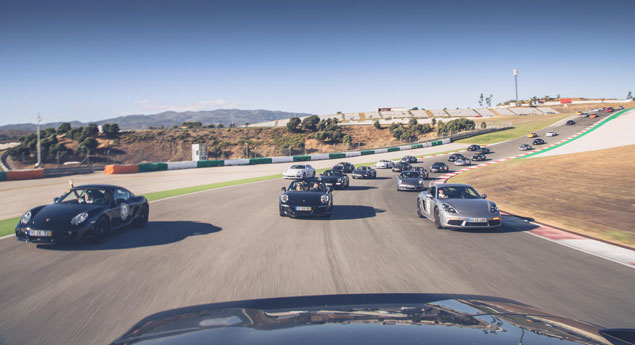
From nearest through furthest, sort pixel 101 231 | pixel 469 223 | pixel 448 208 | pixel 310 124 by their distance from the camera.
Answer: pixel 101 231 < pixel 469 223 < pixel 448 208 < pixel 310 124

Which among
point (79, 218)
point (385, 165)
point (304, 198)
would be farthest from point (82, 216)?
point (385, 165)

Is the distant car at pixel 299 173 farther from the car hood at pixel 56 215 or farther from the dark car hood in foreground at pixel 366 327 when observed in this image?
the dark car hood in foreground at pixel 366 327

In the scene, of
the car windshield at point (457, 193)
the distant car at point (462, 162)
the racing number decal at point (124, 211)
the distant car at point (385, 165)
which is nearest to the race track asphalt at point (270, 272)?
the racing number decal at point (124, 211)

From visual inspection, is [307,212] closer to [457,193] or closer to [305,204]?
[305,204]

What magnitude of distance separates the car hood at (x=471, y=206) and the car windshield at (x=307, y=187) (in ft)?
13.8

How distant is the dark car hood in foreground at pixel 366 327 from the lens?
7.39 feet

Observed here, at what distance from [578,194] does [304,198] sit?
12277 millimetres

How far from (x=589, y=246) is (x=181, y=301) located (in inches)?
347

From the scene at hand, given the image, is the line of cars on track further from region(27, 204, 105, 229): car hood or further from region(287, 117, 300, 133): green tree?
region(287, 117, 300, 133): green tree

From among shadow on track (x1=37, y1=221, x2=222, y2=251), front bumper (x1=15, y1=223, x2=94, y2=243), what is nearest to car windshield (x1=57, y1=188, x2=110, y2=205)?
shadow on track (x1=37, y1=221, x2=222, y2=251)

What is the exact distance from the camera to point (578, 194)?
16.6 m

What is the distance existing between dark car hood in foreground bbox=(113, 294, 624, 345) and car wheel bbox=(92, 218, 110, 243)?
22.1ft

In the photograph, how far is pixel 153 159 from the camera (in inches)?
2960

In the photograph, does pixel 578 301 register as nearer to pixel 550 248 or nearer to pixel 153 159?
pixel 550 248
